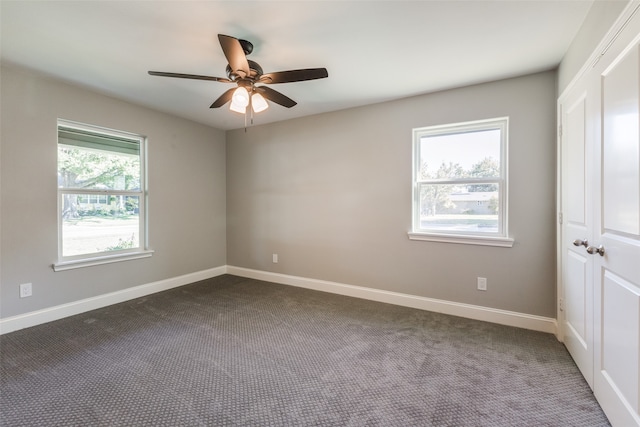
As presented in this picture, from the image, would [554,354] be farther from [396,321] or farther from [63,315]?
[63,315]

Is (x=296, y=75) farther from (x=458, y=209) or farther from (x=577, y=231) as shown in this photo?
(x=577, y=231)

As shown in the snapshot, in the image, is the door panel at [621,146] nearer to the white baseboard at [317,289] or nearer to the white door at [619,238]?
the white door at [619,238]

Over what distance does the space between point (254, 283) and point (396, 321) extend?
2.20m

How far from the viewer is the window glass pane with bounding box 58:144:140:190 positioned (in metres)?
2.95

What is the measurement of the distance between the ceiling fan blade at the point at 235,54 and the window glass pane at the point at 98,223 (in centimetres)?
247

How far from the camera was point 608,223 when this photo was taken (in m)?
1.53

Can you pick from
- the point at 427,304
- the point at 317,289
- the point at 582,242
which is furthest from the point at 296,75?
the point at 317,289

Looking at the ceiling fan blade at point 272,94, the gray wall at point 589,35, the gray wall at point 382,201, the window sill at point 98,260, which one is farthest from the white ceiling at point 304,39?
the window sill at point 98,260

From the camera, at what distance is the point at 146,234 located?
3.65m

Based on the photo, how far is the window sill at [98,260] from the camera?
2889 millimetres

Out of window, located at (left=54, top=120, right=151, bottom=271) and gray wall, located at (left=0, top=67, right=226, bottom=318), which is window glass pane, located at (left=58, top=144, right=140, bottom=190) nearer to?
window, located at (left=54, top=120, right=151, bottom=271)

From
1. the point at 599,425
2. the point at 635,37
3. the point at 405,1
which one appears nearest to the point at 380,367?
the point at 599,425

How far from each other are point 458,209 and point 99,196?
409 centimetres

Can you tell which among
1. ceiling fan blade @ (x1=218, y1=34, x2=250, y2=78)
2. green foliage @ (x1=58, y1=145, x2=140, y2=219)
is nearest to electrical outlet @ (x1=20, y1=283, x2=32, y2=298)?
green foliage @ (x1=58, y1=145, x2=140, y2=219)
